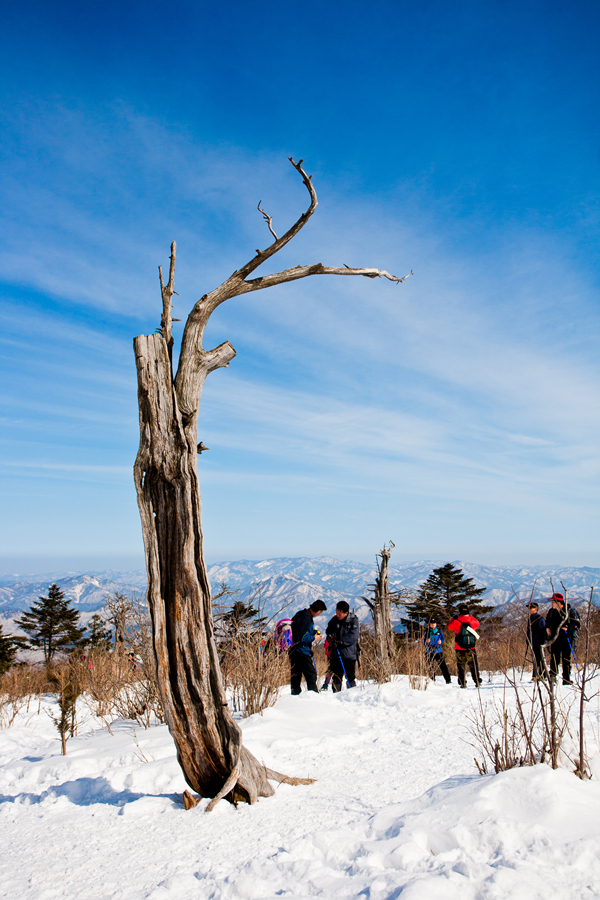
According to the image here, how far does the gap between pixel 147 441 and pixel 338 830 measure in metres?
2.57

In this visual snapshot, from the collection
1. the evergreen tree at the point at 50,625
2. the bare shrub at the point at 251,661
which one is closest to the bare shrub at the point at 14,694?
the bare shrub at the point at 251,661

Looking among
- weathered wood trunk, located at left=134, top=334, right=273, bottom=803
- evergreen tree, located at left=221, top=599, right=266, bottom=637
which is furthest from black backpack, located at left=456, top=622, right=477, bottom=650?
weathered wood trunk, located at left=134, top=334, right=273, bottom=803

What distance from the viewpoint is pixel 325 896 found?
2.13 metres

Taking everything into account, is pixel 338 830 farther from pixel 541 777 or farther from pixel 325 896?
pixel 541 777

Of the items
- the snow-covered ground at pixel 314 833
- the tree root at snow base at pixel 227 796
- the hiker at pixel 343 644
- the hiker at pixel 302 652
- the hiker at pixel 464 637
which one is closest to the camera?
the snow-covered ground at pixel 314 833

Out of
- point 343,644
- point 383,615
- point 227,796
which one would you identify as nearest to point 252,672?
point 227,796

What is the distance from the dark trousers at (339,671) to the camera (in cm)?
911

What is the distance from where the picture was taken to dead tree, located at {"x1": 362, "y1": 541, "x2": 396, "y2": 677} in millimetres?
9648

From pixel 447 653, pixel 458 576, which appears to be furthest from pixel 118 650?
pixel 458 576

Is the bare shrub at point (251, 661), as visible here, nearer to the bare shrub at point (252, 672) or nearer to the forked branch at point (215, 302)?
the bare shrub at point (252, 672)

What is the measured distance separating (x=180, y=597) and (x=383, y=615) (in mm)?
8943

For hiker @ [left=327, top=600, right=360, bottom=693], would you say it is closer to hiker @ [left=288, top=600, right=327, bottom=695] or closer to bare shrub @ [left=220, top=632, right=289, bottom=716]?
hiker @ [left=288, top=600, right=327, bottom=695]

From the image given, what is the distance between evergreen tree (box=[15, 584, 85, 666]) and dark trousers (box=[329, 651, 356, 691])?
3924cm

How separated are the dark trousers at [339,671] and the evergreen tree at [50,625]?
39244 millimetres
